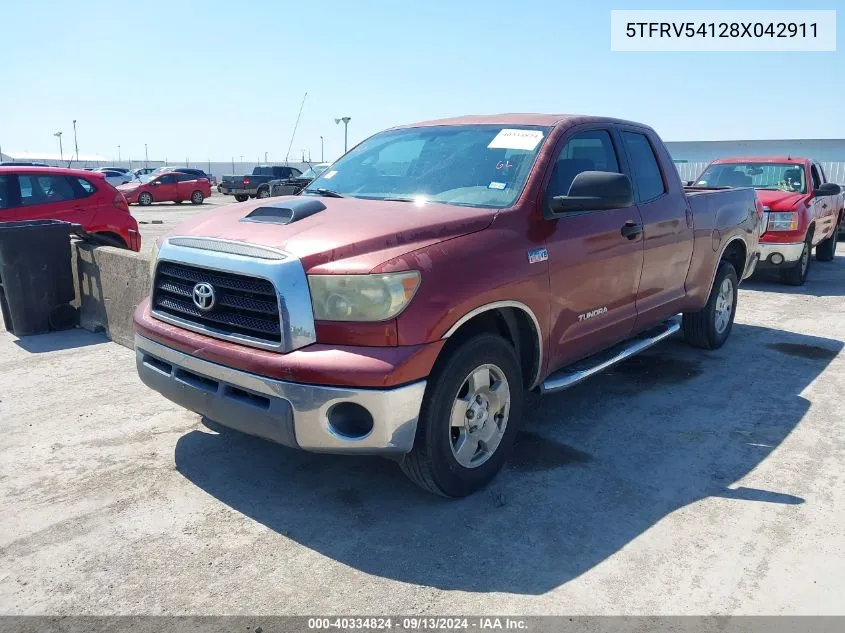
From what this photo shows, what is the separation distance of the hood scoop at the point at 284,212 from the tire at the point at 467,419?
44.0 inches

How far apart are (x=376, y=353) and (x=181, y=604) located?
1.28 m

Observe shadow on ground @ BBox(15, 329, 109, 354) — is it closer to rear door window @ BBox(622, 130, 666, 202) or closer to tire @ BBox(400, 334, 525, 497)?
tire @ BBox(400, 334, 525, 497)

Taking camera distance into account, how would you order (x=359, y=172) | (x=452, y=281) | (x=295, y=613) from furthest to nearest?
1. (x=359, y=172)
2. (x=452, y=281)
3. (x=295, y=613)

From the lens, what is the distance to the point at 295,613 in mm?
2697

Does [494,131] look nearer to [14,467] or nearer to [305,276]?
[305,276]

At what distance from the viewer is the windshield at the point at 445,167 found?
397 cm

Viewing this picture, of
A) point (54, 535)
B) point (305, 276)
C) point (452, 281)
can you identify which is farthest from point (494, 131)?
point (54, 535)

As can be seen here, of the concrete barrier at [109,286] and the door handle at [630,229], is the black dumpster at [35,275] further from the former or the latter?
the door handle at [630,229]

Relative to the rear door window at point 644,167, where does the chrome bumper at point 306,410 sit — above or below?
below

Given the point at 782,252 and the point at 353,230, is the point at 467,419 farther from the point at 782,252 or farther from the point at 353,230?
the point at 782,252

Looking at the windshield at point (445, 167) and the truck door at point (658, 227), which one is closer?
the windshield at point (445, 167)

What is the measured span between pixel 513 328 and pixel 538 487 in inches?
34.5

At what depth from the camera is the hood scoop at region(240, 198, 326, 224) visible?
3.62 metres

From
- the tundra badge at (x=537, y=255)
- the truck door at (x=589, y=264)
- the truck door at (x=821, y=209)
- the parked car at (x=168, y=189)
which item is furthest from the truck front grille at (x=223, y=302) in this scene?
the parked car at (x=168, y=189)
